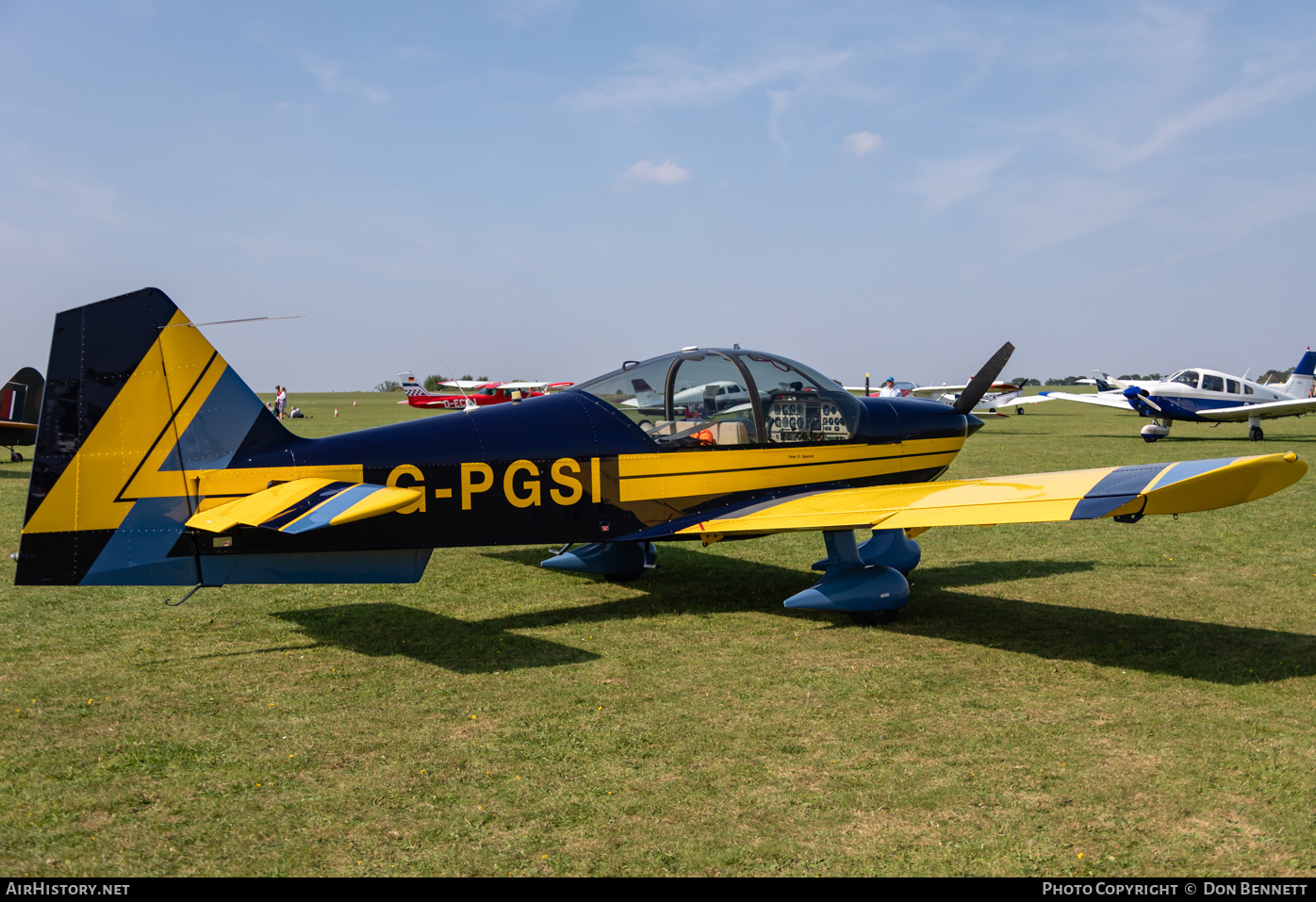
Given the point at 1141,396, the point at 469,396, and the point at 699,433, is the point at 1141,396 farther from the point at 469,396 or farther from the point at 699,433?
the point at 469,396

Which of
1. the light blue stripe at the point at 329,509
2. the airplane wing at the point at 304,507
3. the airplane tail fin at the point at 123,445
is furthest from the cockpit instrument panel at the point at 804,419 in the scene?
the airplane tail fin at the point at 123,445

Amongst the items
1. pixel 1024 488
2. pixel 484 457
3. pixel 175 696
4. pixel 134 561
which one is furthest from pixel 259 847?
pixel 1024 488

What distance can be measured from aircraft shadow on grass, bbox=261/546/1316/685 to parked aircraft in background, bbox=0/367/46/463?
15858mm

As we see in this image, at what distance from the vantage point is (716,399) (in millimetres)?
7332

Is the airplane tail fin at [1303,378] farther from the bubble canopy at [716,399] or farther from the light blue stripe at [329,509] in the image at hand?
the light blue stripe at [329,509]

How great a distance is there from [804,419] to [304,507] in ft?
13.5

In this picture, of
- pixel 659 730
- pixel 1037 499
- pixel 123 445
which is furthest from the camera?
pixel 1037 499

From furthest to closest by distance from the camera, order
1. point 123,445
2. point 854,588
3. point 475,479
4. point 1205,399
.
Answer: point 1205,399 < point 854,588 < point 475,479 < point 123,445

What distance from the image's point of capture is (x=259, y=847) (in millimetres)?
3389

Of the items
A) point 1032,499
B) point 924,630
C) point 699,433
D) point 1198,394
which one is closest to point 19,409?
point 699,433

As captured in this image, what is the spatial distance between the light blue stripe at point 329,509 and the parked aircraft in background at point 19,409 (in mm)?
17266

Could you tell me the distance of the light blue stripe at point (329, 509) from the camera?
5.07 meters

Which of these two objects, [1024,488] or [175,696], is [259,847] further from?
[1024,488]
